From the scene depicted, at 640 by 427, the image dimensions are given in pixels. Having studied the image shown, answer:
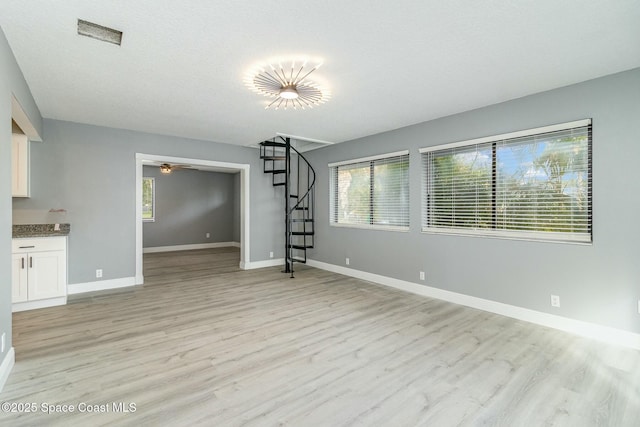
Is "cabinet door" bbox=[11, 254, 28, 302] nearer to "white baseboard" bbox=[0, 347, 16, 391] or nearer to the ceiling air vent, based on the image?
"white baseboard" bbox=[0, 347, 16, 391]

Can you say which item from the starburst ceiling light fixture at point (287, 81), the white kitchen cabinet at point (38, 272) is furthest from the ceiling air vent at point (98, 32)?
the white kitchen cabinet at point (38, 272)

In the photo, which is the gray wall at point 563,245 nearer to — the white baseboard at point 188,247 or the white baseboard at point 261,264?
the white baseboard at point 261,264

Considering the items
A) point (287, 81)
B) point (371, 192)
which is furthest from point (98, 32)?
point (371, 192)

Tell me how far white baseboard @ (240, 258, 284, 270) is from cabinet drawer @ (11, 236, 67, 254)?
2988mm

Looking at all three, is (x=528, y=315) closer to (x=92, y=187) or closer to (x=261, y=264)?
(x=261, y=264)

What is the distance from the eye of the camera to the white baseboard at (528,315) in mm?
2803

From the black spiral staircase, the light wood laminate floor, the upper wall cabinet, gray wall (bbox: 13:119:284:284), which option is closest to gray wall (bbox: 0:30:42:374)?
the light wood laminate floor

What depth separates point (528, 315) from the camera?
11.1 ft

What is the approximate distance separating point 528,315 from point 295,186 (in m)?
4.86

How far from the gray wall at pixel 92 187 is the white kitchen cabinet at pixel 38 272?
1.99 feet

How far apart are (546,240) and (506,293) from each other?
0.77m

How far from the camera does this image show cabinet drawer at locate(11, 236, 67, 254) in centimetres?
364

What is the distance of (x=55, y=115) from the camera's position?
4.19 metres

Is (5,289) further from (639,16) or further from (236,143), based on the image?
Result: (639,16)
